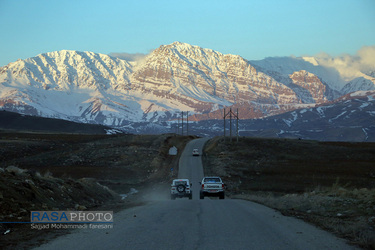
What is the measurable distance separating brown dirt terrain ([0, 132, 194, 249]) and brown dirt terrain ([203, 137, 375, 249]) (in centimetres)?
887

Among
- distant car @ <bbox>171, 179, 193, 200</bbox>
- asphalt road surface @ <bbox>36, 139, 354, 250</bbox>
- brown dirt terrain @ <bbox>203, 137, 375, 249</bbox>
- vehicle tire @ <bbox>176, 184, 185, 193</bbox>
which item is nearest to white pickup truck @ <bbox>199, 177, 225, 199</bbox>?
distant car @ <bbox>171, 179, 193, 200</bbox>

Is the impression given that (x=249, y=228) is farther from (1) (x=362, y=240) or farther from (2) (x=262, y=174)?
(2) (x=262, y=174)

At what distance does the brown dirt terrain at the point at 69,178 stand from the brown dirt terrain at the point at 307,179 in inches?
349

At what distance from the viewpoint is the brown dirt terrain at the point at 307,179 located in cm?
1928

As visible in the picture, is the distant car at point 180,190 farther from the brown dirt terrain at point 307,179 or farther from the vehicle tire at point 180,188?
the brown dirt terrain at point 307,179

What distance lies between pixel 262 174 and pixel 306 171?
693 centimetres

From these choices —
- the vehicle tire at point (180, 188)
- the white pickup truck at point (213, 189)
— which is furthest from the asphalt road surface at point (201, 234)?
the vehicle tire at point (180, 188)

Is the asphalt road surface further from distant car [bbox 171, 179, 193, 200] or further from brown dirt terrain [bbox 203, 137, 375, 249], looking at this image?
distant car [bbox 171, 179, 193, 200]

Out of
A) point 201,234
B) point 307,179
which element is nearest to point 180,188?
point 201,234

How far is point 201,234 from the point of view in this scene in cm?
1435

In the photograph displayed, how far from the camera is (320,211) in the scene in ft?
71.3

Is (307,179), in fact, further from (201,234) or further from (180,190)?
(201,234)

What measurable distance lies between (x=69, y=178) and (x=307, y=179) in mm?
36670

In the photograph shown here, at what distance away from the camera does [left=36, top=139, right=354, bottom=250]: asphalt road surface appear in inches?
505
